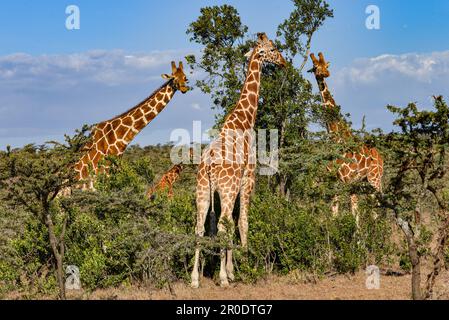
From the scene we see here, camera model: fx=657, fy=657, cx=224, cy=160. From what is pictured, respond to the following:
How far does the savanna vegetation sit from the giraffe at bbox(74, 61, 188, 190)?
3.66 feet

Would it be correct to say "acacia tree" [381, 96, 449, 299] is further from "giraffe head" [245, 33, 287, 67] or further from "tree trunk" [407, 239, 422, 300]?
"giraffe head" [245, 33, 287, 67]

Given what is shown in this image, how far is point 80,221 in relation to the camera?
458 inches

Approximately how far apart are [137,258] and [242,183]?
2406 mm

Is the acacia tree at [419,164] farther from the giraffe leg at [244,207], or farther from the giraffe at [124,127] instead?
the giraffe at [124,127]

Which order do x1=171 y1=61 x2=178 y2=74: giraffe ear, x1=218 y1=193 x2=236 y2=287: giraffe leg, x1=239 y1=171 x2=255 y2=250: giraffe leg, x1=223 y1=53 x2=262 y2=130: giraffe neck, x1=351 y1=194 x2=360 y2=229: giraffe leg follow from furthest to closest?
x1=171 y1=61 x2=178 y2=74: giraffe ear → x1=351 y1=194 x2=360 y2=229: giraffe leg → x1=223 y1=53 x2=262 y2=130: giraffe neck → x1=239 y1=171 x2=255 y2=250: giraffe leg → x1=218 y1=193 x2=236 y2=287: giraffe leg

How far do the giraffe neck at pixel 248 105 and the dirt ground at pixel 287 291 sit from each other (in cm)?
300

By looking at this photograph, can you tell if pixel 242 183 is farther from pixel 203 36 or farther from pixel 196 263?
pixel 203 36

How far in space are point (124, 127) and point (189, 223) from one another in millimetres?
3733

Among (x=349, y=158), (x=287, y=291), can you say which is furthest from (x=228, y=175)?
(x=349, y=158)

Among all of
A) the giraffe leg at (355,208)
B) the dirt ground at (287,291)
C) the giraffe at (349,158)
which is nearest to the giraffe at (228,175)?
the dirt ground at (287,291)

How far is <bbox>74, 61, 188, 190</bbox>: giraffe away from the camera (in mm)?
13969

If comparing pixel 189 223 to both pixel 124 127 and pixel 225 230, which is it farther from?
pixel 124 127

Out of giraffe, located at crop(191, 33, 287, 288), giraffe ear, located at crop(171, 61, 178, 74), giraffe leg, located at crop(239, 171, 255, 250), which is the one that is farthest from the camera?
giraffe ear, located at crop(171, 61, 178, 74)

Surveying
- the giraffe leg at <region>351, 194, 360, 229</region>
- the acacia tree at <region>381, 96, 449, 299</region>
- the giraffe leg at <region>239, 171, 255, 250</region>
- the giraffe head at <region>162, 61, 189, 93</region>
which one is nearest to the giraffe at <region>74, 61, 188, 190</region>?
the giraffe head at <region>162, 61, 189, 93</region>
